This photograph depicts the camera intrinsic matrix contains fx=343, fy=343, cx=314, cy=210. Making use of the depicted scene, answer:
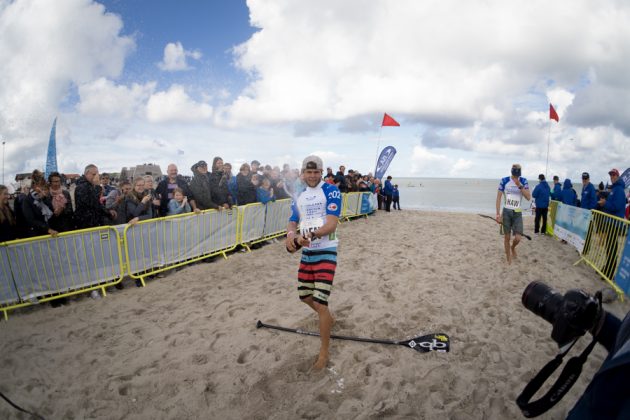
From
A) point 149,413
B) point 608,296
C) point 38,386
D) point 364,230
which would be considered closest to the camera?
point 608,296

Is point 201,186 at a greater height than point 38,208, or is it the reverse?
point 201,186

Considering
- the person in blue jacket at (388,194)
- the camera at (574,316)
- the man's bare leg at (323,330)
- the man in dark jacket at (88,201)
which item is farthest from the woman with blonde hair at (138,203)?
the person in blue jacket at (388,194)

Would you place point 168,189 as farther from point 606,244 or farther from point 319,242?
point 606,244

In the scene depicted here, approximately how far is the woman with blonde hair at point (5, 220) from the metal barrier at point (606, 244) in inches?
406

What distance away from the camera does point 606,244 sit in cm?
714

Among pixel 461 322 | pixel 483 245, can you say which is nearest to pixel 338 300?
pixel 461 322

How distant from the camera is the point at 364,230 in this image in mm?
12461

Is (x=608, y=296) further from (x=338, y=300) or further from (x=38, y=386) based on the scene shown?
(x=38, y=386)

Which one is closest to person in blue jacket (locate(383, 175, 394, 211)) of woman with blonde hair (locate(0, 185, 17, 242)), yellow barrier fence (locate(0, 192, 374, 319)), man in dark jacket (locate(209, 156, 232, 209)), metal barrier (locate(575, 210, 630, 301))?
metal barrier (locate(575, 210, 630, 301))

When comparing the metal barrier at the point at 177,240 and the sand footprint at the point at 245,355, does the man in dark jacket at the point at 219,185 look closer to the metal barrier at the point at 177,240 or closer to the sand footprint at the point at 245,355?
the metal barrier at the point at 177,240

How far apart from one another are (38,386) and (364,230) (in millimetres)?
10120

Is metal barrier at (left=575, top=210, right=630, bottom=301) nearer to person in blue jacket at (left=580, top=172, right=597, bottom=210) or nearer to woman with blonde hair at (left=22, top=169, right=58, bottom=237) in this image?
person in blue jacket at (left=580, top=172, right=597, bottom=210)

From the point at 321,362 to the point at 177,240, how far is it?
4983mm

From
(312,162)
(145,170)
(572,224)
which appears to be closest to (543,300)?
(312,162)
